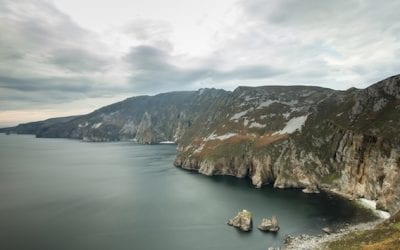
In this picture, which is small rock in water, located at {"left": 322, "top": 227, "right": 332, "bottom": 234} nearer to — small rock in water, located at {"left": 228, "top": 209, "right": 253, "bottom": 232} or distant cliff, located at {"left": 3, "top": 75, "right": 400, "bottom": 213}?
small rock in water, located at {"left": 228, "top": 209, "right": 253, "bottom": 232}

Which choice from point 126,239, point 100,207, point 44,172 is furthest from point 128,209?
point 44,172

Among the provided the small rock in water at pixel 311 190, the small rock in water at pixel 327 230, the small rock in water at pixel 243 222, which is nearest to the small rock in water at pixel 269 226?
the small rock in water at pixel 243 222

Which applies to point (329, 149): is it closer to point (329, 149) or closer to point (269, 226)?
point (329, 149)

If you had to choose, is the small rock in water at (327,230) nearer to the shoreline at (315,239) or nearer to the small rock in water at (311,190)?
the shoreline at (315,239)

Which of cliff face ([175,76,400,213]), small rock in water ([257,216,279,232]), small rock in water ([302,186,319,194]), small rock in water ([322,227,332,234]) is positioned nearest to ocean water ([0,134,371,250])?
small rock in water ([257,216,279,232])

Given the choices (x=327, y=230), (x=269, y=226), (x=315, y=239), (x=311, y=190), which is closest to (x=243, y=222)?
(x=269, y=226)

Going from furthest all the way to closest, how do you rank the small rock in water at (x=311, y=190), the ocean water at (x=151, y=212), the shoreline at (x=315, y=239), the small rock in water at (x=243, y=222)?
the small rock in water at (x=311, y=190)
the small rock in water at (x=243, y=222)
the ocean water at (x=151, y=212)
the shoreline at (x=315, y=239)

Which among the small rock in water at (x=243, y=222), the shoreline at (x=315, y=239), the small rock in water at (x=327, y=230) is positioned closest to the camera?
the shoreline at (x=315, y=239)
